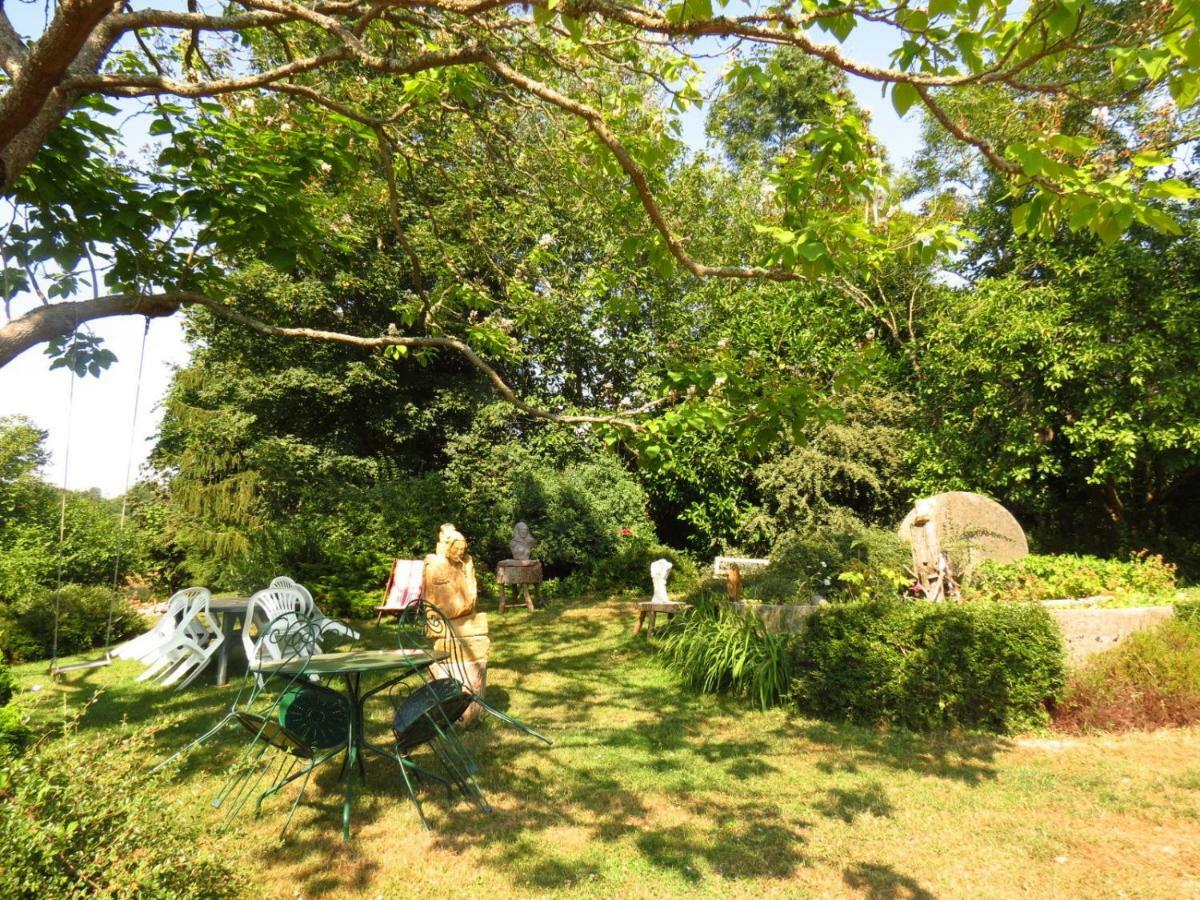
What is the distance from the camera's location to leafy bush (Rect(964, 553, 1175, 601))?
26.9 ft

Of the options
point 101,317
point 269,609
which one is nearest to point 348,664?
point 101,317

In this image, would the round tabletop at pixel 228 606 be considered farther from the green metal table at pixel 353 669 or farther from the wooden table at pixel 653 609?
the wooden table at pixel 653 609

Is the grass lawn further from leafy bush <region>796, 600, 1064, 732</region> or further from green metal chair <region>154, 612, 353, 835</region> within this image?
leafy bush <region>796, 600, 1064, 732</region>

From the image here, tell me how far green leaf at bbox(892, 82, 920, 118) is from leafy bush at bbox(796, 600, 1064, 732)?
15.7 ft

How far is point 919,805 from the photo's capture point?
14.4 ft

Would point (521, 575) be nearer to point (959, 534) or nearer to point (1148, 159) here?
Result: point (959, 534)

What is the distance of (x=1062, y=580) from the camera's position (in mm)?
8438

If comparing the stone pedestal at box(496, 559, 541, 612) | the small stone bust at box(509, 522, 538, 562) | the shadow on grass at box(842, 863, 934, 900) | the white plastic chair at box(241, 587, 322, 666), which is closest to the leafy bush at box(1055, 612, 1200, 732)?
the shadow on grass at box(842, 863, 934, 900)

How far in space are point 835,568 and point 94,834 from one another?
765cm

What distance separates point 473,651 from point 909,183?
723 inches

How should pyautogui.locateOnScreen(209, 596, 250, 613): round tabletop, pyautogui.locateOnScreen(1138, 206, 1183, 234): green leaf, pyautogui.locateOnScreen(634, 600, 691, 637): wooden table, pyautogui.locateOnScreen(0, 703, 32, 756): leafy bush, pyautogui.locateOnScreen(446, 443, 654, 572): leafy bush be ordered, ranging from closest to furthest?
pyautogui.locateOnScreen(1138, 206, 1183, 234): green leaf < pyautogui.locateOnScreen(0, 703, 32, 756): leafy bush < pyautogui.locateOnScreen(209, 596, 250, 613): round tabletop < pyautogui.locateOnScreen(634, 600, 691, 637): wooden table < pyautogui.locateOnScreen(446, 443, 654, 572): leafy bush

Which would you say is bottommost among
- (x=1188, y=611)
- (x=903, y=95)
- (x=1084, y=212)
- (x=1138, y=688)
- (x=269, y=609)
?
(x=1138, y=688)

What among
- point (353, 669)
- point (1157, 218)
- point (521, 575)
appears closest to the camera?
point (1157, 218)

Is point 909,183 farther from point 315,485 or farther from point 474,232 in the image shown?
point 315,485
